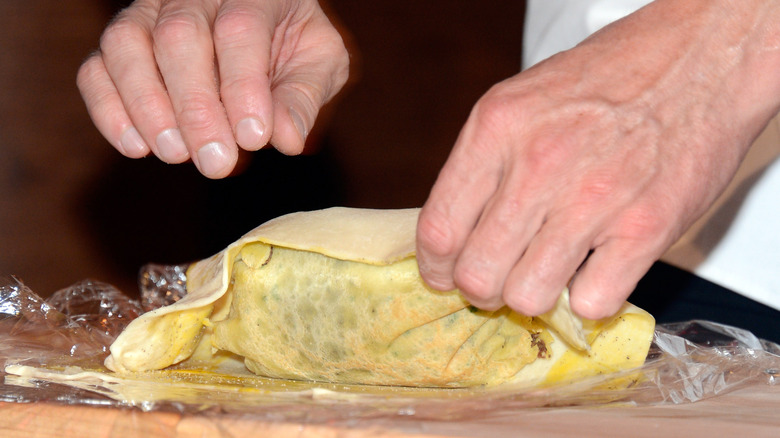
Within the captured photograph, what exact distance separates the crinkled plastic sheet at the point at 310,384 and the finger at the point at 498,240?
0.10 m

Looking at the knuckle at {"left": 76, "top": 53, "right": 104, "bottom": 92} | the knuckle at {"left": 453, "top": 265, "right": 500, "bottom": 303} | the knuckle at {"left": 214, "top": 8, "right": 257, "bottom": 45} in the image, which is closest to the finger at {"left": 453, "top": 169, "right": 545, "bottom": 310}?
the knuckle at {"left": 453, "top": 265, "right": 500, "bottom": 303}

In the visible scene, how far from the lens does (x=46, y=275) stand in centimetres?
259

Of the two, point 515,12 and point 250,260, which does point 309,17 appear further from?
point 515,12

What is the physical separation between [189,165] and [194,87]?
6.95 feet

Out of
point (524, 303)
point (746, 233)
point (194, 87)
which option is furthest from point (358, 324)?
point (746, 233)

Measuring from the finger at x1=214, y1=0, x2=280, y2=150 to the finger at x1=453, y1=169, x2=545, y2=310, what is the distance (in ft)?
0.91

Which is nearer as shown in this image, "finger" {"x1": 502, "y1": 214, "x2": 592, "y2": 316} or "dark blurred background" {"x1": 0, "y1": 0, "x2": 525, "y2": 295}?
"finger" {"x1": 502, "y1": 214, "x2": 592, "y2": 316}

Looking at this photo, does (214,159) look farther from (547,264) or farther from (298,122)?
(547,264)

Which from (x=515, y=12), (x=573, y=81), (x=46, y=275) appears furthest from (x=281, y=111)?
(x=515, y=12)

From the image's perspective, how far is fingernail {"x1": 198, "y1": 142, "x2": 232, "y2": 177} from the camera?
31.0 inches

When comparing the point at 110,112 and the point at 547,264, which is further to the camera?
the point at 110,112

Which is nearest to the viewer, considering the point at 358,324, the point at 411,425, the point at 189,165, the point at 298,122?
the point at 411,425

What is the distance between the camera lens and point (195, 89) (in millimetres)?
795

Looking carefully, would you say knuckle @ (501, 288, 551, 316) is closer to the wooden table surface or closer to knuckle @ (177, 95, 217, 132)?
the wooden table surface
